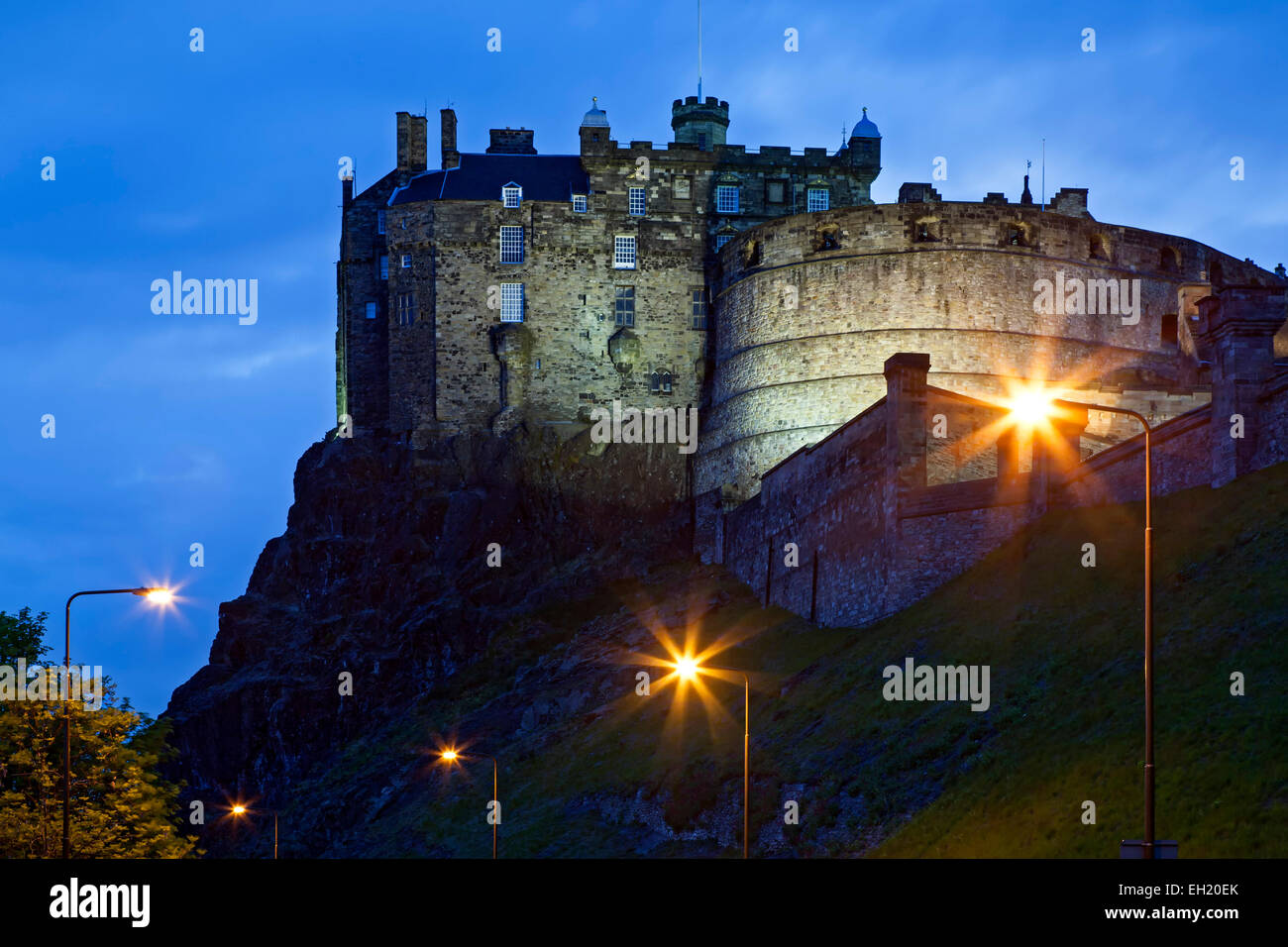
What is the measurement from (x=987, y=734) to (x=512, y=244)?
57044 mm

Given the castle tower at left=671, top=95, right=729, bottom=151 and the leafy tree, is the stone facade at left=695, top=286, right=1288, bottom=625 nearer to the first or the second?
Answer: the leafy tree

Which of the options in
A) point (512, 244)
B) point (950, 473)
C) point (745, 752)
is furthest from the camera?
point (512, 244)

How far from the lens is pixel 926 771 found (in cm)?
4353

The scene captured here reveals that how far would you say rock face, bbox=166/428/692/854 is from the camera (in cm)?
8638

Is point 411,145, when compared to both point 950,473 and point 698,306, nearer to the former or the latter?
point 698,306

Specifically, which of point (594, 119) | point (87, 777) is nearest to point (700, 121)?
point (594, 119)

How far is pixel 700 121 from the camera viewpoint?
107938 millimetres

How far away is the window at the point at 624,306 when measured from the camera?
94.5m

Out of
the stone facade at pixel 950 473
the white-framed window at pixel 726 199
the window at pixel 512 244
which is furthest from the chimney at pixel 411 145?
the stone facade at pixel 950 473

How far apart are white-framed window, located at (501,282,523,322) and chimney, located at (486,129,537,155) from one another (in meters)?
12.0

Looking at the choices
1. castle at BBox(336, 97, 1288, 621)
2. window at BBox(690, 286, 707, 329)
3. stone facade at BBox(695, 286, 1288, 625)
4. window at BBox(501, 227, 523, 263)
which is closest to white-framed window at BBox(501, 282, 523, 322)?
castle at BBox(336, 97, 1288, 621)

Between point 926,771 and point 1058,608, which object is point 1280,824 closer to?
point 926,771
